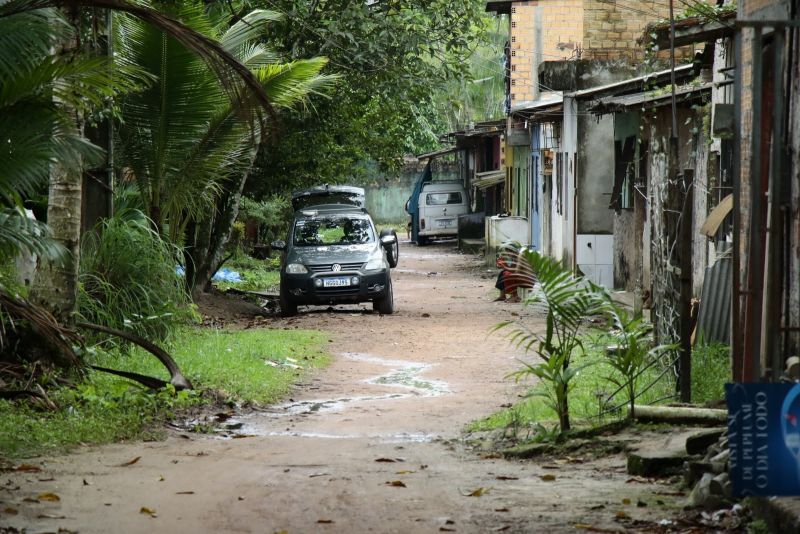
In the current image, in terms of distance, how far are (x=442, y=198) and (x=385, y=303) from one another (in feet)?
72.7

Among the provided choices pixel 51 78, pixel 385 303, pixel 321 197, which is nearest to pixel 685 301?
pixel 51 78

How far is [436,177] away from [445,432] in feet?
142

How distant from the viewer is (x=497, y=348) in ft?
48.7

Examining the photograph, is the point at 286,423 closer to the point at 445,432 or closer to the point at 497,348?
the point at 445,432

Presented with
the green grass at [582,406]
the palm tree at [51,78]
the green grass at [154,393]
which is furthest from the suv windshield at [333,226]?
the palm tree at [51,78]

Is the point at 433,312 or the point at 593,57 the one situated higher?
the point at 593,57

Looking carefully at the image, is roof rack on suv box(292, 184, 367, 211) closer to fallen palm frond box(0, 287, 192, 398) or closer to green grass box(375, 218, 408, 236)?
green grass box(375, 218, 408, 236)

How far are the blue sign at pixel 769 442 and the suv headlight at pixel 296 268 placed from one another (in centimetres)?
1401

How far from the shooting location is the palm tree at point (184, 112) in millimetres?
13938

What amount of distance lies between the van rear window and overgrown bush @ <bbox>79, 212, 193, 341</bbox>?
27701mm

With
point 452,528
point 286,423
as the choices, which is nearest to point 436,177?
point 286,423

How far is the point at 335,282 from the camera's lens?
59.8 feet

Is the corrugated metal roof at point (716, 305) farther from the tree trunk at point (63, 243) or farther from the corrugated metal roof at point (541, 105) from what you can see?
the corrugated metal roof at point (541, 105)

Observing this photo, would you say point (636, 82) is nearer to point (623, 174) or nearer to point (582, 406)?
point (623, 174)
